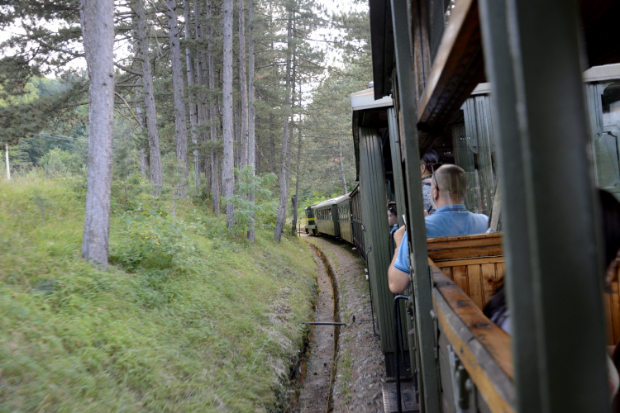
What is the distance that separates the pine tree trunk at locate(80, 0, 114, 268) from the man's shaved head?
16.5 feet

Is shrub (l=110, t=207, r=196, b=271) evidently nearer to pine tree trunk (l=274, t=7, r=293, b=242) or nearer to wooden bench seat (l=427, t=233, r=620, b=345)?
wooden bench seat (l=427, t=233, r=620, b=345)

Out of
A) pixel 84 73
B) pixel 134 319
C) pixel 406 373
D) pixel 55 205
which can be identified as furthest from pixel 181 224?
pixel 84 73

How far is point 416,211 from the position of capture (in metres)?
1.87

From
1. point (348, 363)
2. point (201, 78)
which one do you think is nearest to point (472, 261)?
point (348, 363)

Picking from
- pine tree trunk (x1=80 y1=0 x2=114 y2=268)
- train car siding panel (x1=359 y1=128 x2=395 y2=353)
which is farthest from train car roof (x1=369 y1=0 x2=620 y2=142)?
pine tree trunk (x1=80 y1=0 x2=114 y2=268)

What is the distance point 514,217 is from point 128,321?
4.92m

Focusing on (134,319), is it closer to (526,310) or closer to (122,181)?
(526,310)

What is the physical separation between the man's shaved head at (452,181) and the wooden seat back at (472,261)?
37 centimetres

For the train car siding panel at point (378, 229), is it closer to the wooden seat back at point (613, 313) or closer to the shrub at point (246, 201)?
the wooden seat back at point (613, 313)

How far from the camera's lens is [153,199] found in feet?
31.9

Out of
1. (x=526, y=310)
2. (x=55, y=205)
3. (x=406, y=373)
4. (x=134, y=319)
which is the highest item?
(x=55, y=205)

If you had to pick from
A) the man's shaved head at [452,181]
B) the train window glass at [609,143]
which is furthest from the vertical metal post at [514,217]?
the train window glass at [609,143]

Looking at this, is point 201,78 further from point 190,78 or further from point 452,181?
point 452,181

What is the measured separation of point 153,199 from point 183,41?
8665 mm
